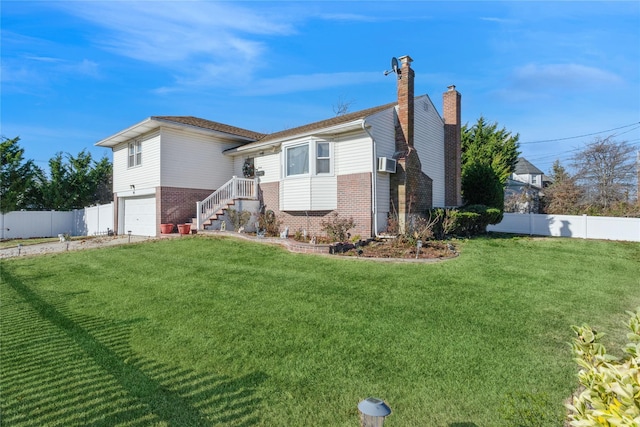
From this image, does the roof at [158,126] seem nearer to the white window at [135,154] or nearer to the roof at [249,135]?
the roof at [249,135]

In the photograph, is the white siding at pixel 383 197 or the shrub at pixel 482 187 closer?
the white siding at pixel 383 197

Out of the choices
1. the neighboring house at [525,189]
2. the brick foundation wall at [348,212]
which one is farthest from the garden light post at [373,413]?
the neighboring house at [525,189]

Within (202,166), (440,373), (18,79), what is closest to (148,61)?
(18,79)

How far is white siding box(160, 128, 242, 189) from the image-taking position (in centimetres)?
1537

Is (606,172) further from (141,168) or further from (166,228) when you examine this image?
(141,168)

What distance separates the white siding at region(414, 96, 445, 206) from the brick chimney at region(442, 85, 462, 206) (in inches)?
15.9

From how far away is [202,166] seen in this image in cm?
1655

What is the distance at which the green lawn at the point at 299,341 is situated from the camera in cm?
293

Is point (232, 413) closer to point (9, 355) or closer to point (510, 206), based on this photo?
point (9, 355)

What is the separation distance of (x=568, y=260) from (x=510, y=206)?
18.4 meters

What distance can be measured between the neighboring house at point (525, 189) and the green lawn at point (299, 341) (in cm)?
1933

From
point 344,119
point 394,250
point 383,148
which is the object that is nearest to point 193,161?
point 344,119

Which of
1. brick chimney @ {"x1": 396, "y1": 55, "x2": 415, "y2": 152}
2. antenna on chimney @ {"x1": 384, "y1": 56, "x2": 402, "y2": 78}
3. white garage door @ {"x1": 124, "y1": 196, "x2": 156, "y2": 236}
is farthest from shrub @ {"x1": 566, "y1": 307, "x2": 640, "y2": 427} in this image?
white garage door @ {"x1": 124, "y1": 196, "x2": 156, "y2": 236}

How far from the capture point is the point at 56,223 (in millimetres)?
22422
